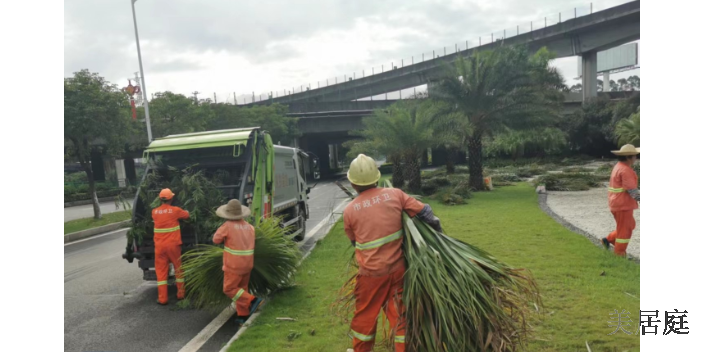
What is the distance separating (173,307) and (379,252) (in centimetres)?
355

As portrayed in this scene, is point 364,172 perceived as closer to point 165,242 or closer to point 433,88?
point 165,242

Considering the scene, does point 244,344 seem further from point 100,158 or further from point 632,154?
point 100,158

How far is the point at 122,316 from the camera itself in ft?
18.2

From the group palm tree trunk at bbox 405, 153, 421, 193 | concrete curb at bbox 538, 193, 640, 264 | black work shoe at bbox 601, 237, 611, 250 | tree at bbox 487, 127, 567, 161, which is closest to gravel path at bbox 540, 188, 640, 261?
concrete curb at bbox 538, 193, 640, 264

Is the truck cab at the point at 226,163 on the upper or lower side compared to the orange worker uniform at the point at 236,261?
upper

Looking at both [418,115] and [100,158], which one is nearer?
[418,115]

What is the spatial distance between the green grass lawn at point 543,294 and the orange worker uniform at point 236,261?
11.7 inches

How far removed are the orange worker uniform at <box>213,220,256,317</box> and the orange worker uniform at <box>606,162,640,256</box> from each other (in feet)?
17.3

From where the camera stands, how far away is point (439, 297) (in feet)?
10.9

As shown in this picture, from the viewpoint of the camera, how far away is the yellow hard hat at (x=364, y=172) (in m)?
3.70

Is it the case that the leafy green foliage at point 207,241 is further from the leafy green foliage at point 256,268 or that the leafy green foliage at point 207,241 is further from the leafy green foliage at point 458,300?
the leafy green foliage at point 458,300

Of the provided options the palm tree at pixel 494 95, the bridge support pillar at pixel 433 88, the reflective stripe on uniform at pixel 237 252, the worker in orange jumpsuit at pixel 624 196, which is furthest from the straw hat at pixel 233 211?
the bridge support pillar at pixel 433 88
